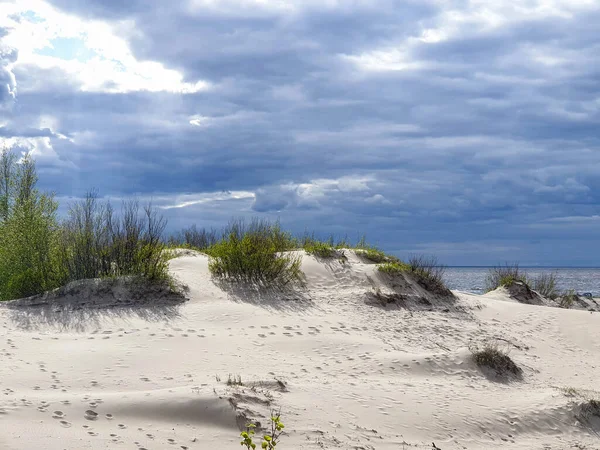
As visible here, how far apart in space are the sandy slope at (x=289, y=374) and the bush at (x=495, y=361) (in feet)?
0.73

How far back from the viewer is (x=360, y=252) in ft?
61.6

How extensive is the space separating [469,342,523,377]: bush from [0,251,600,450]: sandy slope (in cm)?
22

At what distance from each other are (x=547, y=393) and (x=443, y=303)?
5.93 meters

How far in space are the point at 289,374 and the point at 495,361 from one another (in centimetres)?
436

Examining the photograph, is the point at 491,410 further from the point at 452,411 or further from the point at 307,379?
the point at 307,379

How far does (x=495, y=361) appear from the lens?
481 inches

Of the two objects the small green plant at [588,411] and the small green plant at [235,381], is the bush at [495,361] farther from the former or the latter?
the small green plant at [235,381]

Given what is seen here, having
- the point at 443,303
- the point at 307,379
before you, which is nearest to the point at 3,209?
the point at 443,303

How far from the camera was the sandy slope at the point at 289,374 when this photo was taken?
25.0ft

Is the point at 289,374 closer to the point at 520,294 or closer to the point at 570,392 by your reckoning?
the point at 570,392

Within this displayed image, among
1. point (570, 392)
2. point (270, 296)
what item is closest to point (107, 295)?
point (270, 296)

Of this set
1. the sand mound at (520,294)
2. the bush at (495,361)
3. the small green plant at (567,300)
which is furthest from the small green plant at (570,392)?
the small green plant at (567,300)

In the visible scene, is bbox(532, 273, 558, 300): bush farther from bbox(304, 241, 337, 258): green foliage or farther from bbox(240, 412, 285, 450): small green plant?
bbox(240, 412, 285, 450): small green plant

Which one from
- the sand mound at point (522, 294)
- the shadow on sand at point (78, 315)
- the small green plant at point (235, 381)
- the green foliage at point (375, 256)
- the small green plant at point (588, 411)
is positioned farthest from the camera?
the sand mound at point (522, 294)
